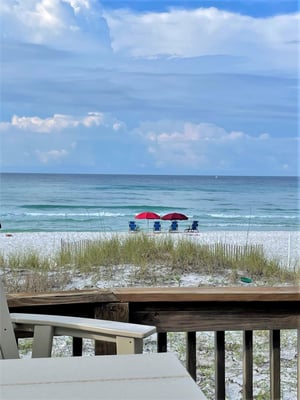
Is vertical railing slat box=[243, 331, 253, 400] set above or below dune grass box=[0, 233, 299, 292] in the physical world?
below

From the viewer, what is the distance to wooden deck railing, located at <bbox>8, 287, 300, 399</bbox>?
68.6 inches

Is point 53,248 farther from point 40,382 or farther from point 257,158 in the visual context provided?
point 40,382

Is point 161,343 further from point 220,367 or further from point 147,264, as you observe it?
point 147,264

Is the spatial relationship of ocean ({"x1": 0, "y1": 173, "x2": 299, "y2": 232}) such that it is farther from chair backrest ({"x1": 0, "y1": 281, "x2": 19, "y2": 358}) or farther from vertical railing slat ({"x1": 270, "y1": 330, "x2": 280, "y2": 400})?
chair backrest ({"x1": 0, "y1": 281, "x2": 19, "y2": 358})

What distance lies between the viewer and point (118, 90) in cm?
378

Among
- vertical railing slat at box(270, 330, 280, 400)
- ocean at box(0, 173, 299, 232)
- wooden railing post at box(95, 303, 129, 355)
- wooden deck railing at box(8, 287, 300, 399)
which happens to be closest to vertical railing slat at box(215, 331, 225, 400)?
wooden deck railing at box(8, 287, 300, 399)

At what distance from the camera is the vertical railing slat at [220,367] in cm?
178

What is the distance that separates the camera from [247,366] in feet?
5.83

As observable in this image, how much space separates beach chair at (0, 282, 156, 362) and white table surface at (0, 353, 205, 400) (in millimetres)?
305

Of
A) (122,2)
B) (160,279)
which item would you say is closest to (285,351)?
(160,279)

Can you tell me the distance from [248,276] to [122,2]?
1.47m

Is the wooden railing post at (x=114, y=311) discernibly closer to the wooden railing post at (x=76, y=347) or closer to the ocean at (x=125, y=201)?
the wooden railing post at (x=76, y=347)

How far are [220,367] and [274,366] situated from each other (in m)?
0.18

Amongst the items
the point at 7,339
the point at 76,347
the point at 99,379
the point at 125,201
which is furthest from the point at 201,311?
the point at 125,201
